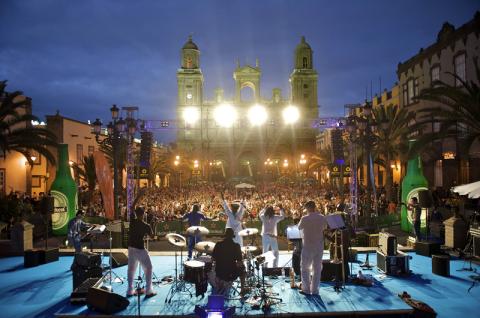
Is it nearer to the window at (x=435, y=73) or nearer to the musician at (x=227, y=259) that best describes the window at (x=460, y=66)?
the window at (x=435, y=73)

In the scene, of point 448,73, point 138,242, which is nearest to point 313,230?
point 138,242

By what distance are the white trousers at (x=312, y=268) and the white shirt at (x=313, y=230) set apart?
125 millimetres

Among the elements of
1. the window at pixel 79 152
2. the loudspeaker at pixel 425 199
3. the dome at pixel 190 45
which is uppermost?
the dome at pixel 190 45

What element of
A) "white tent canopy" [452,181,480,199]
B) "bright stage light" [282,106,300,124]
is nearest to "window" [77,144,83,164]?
"bright stage light" [282,106,300,124]

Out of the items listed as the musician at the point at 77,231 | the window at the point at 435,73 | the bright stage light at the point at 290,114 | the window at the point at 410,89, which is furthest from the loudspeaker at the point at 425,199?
the window at the point at 410,89

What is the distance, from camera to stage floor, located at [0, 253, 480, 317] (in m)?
7.61

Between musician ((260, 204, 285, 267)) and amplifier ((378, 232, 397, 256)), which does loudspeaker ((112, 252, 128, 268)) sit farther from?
amplifier ((378, 232, 397, 256))

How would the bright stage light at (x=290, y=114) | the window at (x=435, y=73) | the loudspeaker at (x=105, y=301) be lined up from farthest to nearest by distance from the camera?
the window at (x=435, y=73) → the bright stage light at (x=290, y=114) → the loudspeaker at (x=105, y=301)

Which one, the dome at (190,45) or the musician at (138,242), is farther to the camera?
the dome at (190,45)

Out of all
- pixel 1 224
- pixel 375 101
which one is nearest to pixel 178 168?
pixel 375 101

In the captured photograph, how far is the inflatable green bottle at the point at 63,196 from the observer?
1781 centimetres

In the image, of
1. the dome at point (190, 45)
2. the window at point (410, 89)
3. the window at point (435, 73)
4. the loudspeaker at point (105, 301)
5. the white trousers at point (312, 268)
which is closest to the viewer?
the loudspeaker at point (105, 301)

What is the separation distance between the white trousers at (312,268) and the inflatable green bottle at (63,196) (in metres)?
13.2

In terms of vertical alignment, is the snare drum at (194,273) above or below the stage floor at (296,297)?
above
